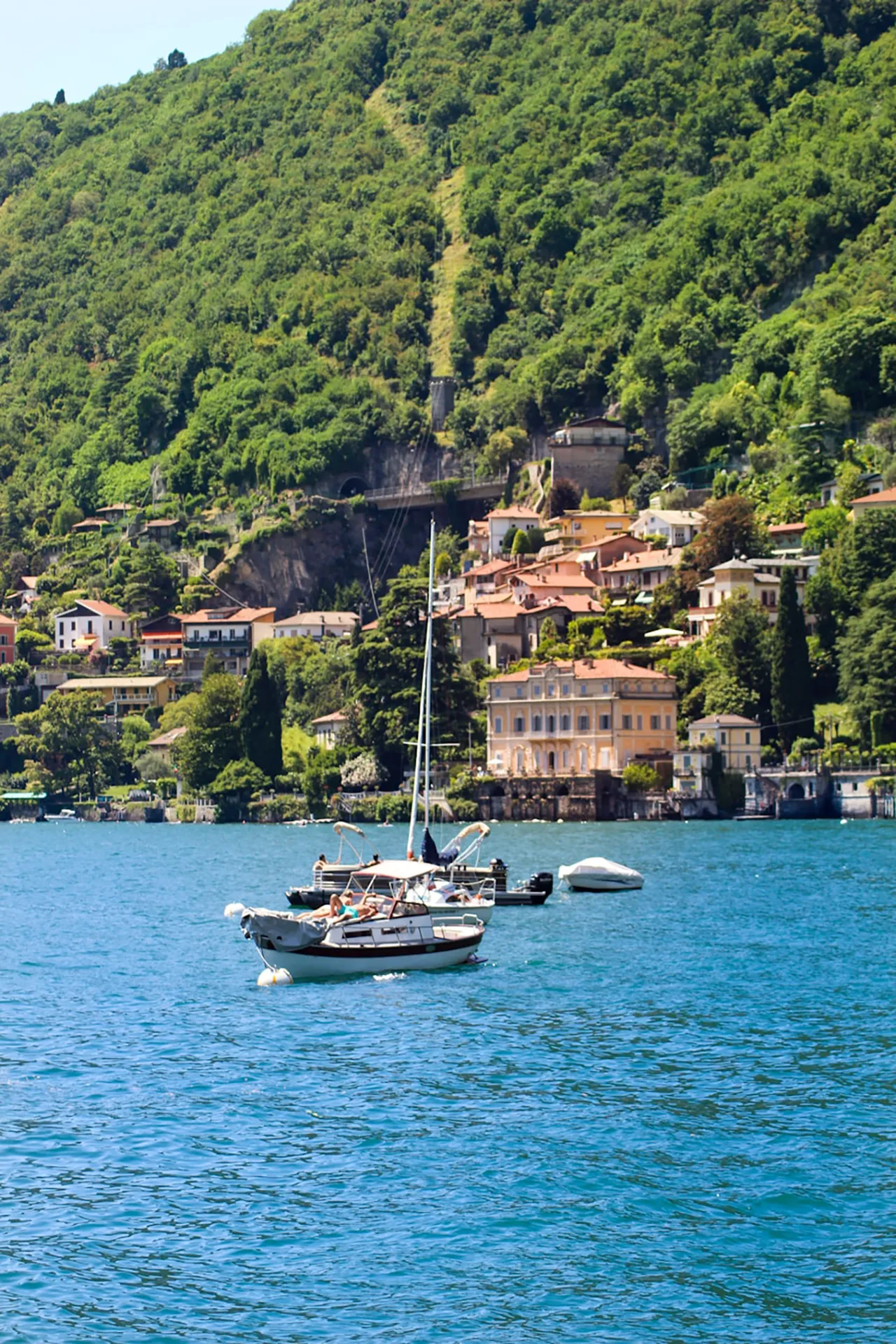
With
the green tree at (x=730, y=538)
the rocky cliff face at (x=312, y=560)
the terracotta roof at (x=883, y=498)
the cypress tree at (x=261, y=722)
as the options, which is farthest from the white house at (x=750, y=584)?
the rocky cliff face at (x=312, y=560)

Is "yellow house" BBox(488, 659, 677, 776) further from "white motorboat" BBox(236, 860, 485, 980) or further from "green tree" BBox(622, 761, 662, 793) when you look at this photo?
"white motorboat" BBox(236, 860, 485, 980)

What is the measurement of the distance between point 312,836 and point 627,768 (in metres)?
18.6

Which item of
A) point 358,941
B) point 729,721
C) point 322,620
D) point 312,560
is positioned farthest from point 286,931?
point 312,560

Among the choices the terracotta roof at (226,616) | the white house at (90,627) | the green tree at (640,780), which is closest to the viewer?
the green tree at (640,780)

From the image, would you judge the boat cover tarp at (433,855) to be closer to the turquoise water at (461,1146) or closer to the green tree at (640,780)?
the turquoise water at (461,1146)

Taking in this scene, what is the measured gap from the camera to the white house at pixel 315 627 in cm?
18025

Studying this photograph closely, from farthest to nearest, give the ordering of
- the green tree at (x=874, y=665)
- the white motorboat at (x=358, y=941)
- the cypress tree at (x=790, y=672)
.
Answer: the cypress tree at (x=790, y=672), the green tree at (x=874, y=665), the white motorboat at (x=358, y=941)

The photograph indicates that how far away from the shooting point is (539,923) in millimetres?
65125

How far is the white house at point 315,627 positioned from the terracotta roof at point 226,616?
61.2 inches

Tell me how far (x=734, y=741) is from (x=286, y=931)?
2891 inches

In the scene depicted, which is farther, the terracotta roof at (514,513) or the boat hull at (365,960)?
the terracotta roof at (514,513)

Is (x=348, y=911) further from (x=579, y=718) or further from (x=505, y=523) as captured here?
(x=505, y=523)

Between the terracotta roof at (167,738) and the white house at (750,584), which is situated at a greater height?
the white house at (750,584)

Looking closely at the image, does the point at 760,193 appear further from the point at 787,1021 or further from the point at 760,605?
→ the point at 787,1021
